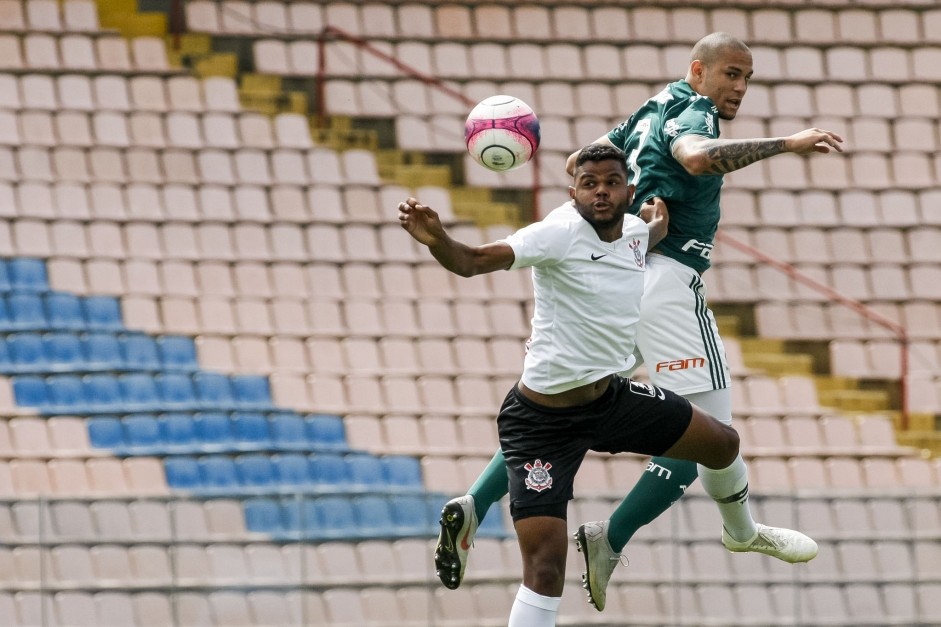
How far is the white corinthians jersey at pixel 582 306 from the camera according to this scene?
5.35m

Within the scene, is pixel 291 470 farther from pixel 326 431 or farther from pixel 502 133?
pixel 502 133

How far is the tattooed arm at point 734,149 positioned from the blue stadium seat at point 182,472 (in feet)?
17.7

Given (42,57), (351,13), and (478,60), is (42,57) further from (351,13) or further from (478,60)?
(478,60)

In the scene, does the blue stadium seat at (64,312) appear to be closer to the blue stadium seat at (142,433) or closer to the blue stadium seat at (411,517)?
the blue stadium seat at (142,433)

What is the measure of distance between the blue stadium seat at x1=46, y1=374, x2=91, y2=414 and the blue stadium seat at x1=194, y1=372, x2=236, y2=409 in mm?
538

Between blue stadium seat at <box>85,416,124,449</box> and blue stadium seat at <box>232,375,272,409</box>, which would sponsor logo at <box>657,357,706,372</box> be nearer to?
blue stadium seat at <box>232,375,272,409</box>

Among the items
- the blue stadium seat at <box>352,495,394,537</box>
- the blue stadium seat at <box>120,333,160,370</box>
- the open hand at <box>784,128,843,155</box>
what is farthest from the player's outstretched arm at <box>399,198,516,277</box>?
the blue stadium seat at <box>120,333,160,370</box>

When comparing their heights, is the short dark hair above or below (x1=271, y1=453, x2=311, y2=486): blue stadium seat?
above

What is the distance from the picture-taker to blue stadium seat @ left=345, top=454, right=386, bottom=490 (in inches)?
406

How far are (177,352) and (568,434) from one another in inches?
226

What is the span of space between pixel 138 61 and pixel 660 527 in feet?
18.9

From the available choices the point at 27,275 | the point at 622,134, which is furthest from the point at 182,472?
the point at 622,134

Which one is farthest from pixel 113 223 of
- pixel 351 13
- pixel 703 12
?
pixel 703 12

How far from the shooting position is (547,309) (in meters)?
5.48
